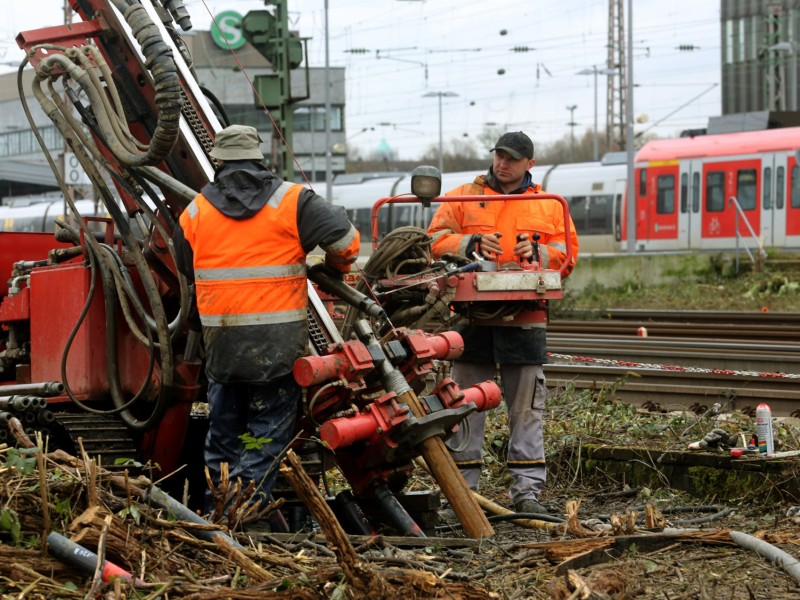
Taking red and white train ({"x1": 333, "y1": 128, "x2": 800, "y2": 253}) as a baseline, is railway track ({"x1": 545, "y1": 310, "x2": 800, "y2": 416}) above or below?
below

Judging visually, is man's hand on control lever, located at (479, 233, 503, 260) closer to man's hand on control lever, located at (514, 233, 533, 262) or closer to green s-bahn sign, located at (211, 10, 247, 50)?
man's hand on control lever, located at (514, 233, 533, 262)

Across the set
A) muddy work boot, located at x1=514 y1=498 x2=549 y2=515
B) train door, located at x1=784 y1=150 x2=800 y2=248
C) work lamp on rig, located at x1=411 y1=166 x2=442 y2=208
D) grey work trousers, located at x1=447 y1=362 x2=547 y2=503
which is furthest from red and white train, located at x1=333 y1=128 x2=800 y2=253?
work lamp on rig, located at x1=411 y1=166 x2=442 y2=208

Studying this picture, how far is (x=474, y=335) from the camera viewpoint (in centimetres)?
714

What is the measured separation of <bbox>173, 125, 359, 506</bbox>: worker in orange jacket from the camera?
571 centimetres

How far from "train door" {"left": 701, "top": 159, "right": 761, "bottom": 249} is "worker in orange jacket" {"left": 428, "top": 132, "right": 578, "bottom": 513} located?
23068 millimetres

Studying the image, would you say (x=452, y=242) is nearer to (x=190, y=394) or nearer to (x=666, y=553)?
(x=190, y=394)

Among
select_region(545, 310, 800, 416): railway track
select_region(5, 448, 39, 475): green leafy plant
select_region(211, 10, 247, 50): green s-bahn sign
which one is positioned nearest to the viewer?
select_region(5, 448, 39, 475): green leafy plant

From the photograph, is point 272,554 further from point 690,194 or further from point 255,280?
point 690,194

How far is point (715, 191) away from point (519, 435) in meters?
25.1

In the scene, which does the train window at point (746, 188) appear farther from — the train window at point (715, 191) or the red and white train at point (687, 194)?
the train window at point (715, 191)

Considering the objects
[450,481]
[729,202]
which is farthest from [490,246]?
[729,202]

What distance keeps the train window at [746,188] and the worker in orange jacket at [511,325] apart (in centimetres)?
2372

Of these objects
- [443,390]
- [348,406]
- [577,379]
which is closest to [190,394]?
[348,406]

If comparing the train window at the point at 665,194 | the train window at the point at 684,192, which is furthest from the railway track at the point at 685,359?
the train window at the point at 665,194
